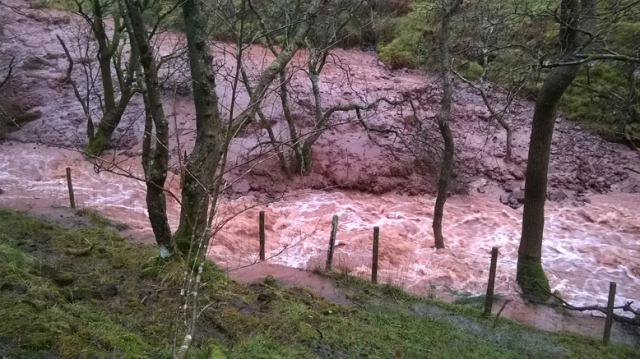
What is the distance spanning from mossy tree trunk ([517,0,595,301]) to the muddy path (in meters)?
0.40

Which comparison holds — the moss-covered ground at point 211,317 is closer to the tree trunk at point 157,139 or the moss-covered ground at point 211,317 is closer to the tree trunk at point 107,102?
the tree trunk at point 157,139

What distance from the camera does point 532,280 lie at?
8.02 meters

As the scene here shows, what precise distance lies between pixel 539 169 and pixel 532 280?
1713mm

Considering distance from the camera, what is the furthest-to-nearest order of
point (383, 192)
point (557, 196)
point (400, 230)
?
point (383, 192) → point (557, 196) → point (400, 230)

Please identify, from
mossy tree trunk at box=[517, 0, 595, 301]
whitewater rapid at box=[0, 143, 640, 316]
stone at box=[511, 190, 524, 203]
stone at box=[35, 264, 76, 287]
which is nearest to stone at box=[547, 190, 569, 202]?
whitewater rapid at box=[0, 143, 640, 316]

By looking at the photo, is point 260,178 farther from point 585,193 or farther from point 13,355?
point 13,355

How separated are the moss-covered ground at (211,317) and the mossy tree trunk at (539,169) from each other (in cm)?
178

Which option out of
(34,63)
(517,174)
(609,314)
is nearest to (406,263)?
(609,314)

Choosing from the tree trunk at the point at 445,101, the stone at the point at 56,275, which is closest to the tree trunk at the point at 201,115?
the stone at the point at 56,275

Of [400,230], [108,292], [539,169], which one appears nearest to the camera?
[108,292]

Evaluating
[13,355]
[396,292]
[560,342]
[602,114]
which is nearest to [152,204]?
[13,355]

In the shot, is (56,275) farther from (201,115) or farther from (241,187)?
(241,187)

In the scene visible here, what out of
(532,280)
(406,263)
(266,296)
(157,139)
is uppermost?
(157,139)

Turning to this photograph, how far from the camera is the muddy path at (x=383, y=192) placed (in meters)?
9.61
